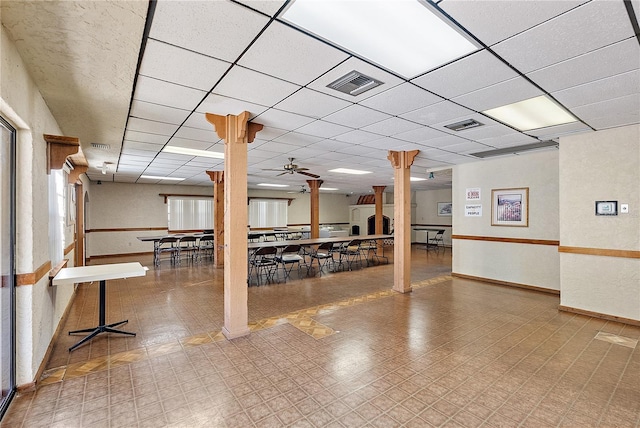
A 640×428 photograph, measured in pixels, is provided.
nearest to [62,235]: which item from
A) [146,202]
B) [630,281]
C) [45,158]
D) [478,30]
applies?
[45,158]

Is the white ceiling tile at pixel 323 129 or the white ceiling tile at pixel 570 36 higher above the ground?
the white ceiling tile at pixel 570 36

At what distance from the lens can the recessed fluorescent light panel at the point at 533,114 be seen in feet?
10.0

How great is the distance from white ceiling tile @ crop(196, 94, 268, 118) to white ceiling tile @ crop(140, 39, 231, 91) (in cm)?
32

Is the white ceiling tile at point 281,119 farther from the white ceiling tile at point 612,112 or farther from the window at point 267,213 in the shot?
the window at point 267,213

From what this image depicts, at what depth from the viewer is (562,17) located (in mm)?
1682

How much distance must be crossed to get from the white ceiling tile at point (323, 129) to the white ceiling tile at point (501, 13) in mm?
1999

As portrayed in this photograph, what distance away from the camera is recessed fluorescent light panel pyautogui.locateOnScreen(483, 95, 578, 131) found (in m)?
3.06

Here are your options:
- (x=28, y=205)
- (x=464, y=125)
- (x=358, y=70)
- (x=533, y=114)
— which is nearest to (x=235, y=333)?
(x=28, y=205)

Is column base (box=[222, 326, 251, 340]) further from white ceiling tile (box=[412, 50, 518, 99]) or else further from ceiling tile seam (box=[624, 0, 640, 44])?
ceiling tile seam (box=[624, 0, 640, 44])

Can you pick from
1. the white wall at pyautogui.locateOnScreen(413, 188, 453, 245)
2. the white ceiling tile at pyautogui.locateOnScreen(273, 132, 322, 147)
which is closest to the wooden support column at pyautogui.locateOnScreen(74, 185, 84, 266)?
the white ceiling tile at pyautogui.locateOnScreen(273, 132, 322, 147)

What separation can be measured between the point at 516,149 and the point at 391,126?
2.73 metres

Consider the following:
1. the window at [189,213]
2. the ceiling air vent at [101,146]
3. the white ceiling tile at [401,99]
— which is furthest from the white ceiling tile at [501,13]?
the window at [189,213]

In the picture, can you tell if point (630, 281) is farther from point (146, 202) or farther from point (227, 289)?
point (146, 202)

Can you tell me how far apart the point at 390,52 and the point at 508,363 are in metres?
2.83
